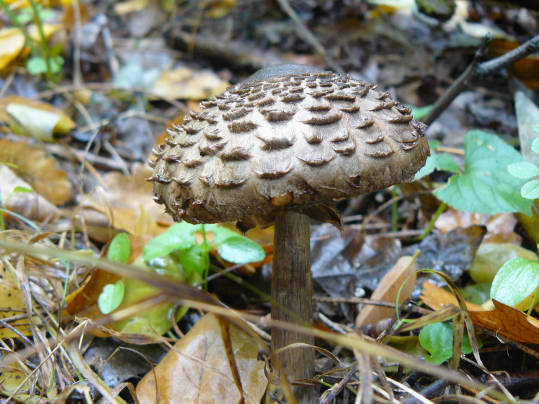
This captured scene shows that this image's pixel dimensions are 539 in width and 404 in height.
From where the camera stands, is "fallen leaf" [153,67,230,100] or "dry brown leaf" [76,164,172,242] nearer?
"dry brown leaf" [76,164,172,242]

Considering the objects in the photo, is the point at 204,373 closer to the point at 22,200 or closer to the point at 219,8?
the point at 22,200

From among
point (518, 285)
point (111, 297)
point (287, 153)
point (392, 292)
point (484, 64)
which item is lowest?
point (392, 292)

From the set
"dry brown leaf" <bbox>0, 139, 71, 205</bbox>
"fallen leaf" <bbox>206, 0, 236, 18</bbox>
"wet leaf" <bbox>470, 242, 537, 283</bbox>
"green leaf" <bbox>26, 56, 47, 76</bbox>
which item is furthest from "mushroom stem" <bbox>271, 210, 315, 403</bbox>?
"fallen leaf" <bbox>206, 0, 236, 18</bbox>

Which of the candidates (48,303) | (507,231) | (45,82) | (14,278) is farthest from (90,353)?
(45,82)

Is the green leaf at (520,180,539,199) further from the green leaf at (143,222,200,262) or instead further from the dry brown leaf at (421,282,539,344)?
the green leaf at (143,222,200,262)

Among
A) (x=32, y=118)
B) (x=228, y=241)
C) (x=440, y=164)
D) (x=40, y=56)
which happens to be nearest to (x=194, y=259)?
(x=228, y=241)

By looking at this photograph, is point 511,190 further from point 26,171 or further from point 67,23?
point 67,23
